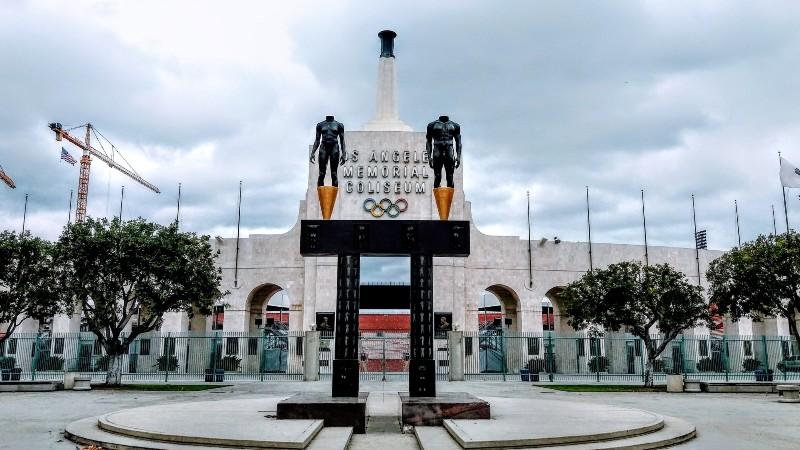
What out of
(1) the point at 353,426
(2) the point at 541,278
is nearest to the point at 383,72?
(2) the point at 541,278

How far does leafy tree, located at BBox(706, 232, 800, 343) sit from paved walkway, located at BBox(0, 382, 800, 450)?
521cm

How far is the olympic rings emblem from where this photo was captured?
42906 mm

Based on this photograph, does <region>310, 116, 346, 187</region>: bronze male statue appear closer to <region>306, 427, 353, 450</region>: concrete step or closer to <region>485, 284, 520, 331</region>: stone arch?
<region>306, 427, 353, 450</region>: concrete step

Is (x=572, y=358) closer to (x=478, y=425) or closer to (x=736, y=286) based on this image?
(x=736, y=286)

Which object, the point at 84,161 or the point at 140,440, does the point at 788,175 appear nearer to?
the point at 140,440

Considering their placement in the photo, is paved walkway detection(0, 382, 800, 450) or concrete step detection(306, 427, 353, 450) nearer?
concrete step detection(306, 427, 353, 450)

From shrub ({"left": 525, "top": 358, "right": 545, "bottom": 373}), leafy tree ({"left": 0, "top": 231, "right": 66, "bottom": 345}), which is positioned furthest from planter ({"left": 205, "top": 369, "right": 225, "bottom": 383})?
shrub ({"left": 525, "top": 358, "right": 545, "bottom": 373})

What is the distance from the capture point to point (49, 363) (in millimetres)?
40281

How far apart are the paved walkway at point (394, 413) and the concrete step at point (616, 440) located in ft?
0.85

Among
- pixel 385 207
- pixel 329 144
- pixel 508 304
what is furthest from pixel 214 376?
pixel 508 304

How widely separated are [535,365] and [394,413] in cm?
2692

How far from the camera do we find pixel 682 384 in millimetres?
27922

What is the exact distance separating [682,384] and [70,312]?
28650mm

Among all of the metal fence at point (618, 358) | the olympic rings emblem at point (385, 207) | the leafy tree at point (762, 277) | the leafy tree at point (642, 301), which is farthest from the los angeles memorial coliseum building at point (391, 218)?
the leafy tree at point (762, 277)
